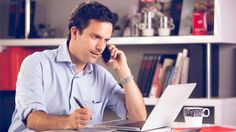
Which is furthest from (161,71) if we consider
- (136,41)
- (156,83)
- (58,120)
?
(58,120)

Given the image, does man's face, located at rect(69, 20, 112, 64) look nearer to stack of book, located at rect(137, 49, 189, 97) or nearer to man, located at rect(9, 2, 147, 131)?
man, located at rect(9, 2, 147, 131)

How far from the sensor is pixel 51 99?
2189mm

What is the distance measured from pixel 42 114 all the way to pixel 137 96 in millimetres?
546

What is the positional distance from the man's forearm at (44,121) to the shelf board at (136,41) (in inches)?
54.0

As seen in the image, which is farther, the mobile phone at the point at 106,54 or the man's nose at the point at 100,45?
the mobile phone at the point at 106,54

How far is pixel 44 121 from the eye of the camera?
191cm

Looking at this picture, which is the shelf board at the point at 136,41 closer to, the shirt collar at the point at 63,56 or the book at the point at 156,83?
the book at the point at 156,83

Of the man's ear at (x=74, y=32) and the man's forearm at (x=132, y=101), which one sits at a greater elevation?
the man's ear at (x=74, y=32)

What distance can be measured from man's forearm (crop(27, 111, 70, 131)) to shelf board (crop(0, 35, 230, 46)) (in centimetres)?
137

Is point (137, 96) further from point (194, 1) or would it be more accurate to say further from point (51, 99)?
point (194, 1)

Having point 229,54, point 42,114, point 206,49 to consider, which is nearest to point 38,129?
point 42,114

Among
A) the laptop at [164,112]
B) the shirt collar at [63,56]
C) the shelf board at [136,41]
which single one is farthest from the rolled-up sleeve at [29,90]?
the shelf board at [136,41]

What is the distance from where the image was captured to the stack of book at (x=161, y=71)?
10.4 ft

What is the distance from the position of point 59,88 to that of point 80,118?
52cm
